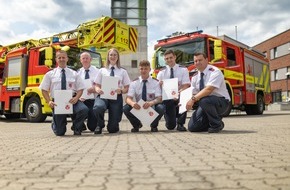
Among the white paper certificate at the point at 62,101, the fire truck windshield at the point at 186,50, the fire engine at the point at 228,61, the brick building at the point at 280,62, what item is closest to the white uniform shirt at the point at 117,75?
the white paper certificate at the point at 62,101

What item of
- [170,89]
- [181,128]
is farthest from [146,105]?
[181,128]

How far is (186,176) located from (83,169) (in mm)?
912

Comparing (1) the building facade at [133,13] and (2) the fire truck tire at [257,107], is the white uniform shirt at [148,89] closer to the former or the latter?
(2) the fire truck tire at [257,107]

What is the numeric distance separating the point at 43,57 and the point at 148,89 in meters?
5.65

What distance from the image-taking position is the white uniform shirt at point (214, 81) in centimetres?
619

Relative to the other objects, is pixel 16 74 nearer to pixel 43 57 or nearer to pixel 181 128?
pixel 43 57

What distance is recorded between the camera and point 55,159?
3.64 m

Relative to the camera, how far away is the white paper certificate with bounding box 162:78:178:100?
268 inches

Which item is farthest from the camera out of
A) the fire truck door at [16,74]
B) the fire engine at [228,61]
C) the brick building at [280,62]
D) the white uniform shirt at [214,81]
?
the brick building at [280,62]

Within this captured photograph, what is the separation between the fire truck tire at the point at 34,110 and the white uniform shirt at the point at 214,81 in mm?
6359

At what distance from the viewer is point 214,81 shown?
6.18 m

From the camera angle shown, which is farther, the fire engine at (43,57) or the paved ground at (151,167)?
the fire engine at (43,57)

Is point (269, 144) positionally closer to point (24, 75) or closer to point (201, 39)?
point (201, 39)

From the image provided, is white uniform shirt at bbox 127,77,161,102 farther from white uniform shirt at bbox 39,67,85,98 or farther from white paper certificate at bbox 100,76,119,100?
white uniform shirt at bbox 39,67,85,98
